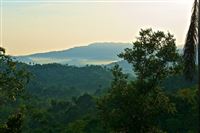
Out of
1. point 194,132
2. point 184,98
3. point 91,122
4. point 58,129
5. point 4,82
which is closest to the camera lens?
point 4,82

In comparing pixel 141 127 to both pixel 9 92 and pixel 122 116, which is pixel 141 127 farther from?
pixel 9 92

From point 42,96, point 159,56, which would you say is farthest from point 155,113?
point 42,96

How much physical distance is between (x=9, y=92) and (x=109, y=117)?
34.7 ft

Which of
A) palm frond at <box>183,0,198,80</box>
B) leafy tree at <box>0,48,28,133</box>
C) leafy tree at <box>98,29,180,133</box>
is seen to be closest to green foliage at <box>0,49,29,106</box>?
leafy tree at <box>0,48,28,133</box>

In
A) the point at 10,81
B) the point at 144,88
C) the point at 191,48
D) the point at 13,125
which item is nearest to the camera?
the point at 191,48

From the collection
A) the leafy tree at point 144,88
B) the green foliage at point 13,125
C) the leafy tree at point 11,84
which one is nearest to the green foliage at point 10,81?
the leafy tree at point 11,84

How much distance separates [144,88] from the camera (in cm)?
3594

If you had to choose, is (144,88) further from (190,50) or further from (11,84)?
(190,50)

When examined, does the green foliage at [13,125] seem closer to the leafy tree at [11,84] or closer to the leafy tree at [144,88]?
the leafy tree at [11,84]

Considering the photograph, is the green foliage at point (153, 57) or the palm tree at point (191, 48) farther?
the green foliage at point (153, 57)

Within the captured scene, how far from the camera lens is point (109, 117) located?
3703 centimetres

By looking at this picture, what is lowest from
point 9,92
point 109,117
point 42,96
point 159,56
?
point 42,96

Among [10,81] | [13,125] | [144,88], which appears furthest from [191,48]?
[144,88]

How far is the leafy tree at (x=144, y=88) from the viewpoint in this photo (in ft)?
117
